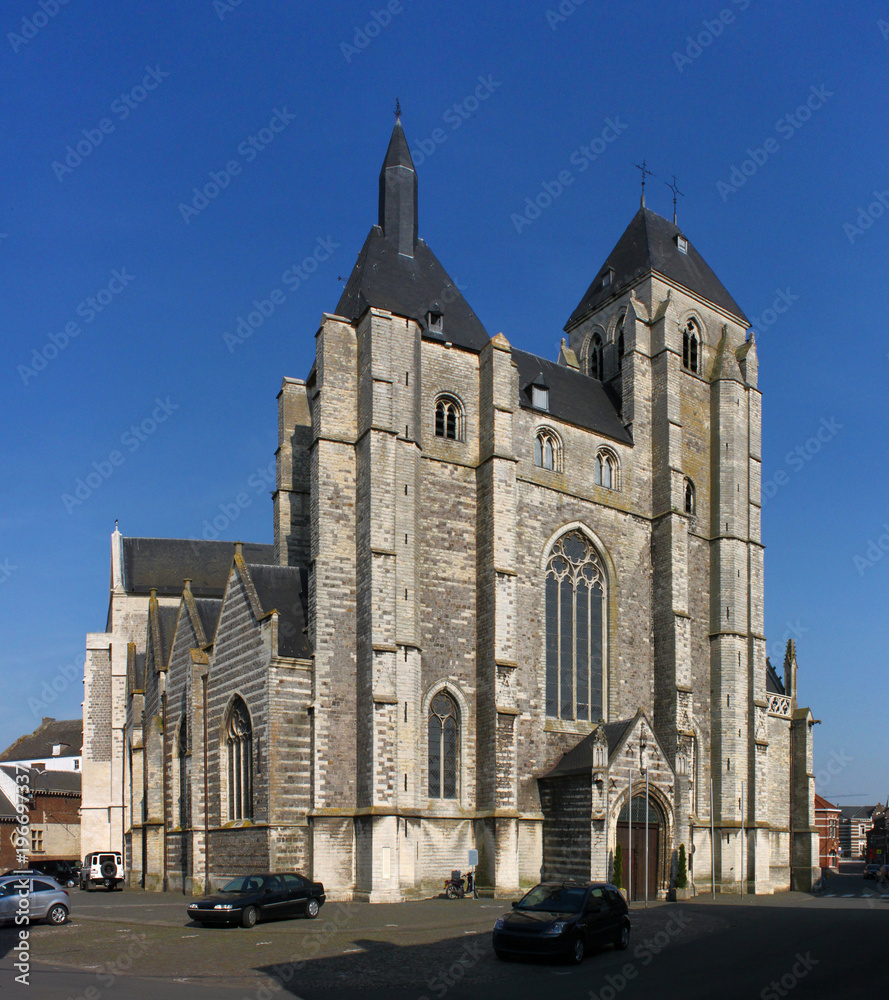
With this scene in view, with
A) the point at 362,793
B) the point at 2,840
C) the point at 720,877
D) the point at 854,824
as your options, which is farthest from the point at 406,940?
the point at 854,824

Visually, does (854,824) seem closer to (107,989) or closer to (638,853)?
(638,853)

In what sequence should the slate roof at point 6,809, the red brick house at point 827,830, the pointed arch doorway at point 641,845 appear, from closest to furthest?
the pointed arch doorway at point 641,845 → the slate roof at point 6,809 → the red brick house at point 827,830

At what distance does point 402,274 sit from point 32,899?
71.4 ft

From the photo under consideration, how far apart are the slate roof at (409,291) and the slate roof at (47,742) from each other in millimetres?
50439

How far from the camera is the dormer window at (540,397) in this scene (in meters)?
33.8

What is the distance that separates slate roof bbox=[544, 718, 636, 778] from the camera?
28605mm

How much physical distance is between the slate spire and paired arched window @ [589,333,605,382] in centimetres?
954

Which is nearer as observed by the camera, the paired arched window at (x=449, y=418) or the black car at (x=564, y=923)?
the black car at (x=564, y=923)

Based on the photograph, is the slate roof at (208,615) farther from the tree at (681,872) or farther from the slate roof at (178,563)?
the tree at (681,872)

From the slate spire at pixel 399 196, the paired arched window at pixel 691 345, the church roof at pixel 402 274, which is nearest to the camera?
the church roof at pixel 402 274

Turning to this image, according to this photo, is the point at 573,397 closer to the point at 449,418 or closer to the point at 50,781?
the point at 449,418

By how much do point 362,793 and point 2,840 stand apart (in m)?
31.9

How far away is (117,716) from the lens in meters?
46.5

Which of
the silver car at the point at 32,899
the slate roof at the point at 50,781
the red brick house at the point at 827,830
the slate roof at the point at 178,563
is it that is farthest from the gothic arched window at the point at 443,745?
the red brick house at the point at 827,830
